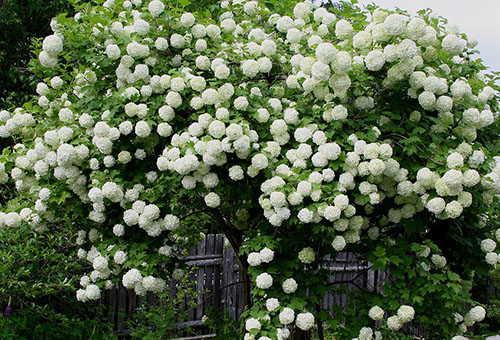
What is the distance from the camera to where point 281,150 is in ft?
11.3

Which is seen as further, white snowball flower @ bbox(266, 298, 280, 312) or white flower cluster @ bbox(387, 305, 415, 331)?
white flower cluster @ bbox(387, 305, 415, 331)

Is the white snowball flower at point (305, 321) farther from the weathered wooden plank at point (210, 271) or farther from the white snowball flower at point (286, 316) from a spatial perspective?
the weathered wooden plank at point (210, 271)

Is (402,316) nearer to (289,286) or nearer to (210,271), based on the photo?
(289,286)

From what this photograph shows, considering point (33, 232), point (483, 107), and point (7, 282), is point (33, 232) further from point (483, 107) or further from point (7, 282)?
point (483, 107)

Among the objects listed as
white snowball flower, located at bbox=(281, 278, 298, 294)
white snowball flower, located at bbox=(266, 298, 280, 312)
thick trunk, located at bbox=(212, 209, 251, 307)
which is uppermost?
thick trunk, located at bbox=(212, 209, 251, 307)

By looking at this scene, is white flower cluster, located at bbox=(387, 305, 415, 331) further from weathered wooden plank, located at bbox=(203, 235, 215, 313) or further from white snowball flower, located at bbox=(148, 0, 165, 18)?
weathered wooden plank, located at bbox=(203, 235, 215, 313)

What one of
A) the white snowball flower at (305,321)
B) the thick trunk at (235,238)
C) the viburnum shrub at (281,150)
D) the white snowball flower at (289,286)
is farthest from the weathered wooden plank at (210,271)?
the white snowball flower at (305,321)

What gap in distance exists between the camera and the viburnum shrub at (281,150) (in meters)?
3.20

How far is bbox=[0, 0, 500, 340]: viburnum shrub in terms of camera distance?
3.20 m

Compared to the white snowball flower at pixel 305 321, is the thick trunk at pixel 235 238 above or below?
above

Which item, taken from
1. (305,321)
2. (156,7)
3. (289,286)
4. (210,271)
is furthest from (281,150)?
(210,271)

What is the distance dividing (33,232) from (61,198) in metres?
0.81

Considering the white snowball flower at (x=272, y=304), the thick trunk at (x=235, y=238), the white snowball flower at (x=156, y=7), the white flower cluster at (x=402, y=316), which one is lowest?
the white flower cluster at (x=402, y=316)

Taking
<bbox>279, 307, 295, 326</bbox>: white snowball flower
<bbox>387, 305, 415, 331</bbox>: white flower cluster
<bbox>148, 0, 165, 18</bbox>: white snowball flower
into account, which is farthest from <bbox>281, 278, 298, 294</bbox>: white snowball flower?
<bbox>148, 0, 165, 18</bbox>: white snowball flower
